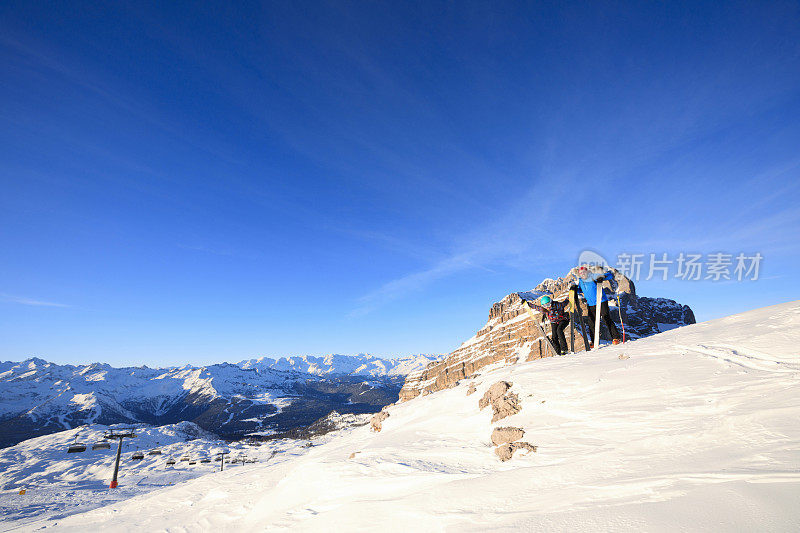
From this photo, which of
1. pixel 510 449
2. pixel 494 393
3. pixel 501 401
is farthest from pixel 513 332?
pixel 510 449

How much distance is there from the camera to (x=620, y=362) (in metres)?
8.49

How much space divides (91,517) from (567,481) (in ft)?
52.8

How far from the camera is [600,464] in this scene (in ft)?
15.2

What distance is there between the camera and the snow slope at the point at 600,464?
126 inches

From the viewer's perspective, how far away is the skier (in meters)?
15.0

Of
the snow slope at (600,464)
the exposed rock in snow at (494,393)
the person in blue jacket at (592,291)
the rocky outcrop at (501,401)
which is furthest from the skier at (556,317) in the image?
the rocky outcrop at (501,401)

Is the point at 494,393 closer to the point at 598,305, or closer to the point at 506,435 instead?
the point at 506,435

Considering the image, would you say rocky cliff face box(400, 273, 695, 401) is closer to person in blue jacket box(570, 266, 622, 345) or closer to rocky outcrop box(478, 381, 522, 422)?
person in blue jacket box(570, 266, 622, 345)

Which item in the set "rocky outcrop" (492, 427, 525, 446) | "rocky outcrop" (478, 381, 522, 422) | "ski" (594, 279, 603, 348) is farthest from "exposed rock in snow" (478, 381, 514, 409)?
"ski" (594, 279, 603, 348)

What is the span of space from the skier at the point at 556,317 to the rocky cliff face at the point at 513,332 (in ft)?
244

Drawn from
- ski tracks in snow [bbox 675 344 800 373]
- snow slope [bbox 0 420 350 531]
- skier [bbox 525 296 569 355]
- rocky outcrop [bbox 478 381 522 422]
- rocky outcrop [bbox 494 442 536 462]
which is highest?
skier [bbox 525 296 569 355]

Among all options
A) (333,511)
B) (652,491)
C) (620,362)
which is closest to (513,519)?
(652,491)

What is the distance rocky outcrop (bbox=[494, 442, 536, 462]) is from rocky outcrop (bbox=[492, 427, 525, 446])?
0.95ft

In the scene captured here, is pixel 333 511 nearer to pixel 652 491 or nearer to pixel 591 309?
pixel 652 491
